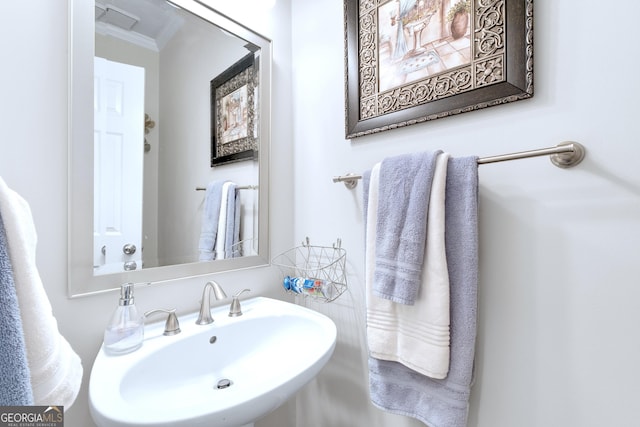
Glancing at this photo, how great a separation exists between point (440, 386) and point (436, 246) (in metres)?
0.37

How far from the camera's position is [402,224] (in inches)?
31.1

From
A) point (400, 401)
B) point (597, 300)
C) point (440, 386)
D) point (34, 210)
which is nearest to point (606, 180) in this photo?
point (597, 300)

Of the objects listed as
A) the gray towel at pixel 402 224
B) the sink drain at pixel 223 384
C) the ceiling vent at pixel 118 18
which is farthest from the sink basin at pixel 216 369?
the ceiling vent at pixel 118 18

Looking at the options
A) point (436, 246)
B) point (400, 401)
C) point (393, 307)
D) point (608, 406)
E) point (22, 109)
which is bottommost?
point (400, 401)

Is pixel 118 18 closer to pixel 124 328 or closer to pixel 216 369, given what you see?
pixel 124 328

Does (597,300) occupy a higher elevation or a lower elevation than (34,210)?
lower

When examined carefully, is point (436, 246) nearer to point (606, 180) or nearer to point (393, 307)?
point (393, 307)

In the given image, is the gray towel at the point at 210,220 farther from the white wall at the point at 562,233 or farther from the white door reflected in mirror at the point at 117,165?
the white wall at the point at 562,233

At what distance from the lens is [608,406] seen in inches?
24.9

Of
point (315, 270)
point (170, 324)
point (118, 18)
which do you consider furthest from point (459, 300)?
point (118, 18)

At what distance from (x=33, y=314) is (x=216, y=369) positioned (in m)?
0.58

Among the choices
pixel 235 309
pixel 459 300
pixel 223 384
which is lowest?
pixel 223 384

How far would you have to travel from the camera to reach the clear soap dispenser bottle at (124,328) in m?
0.73

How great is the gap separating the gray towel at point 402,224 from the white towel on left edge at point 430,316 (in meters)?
0.02
